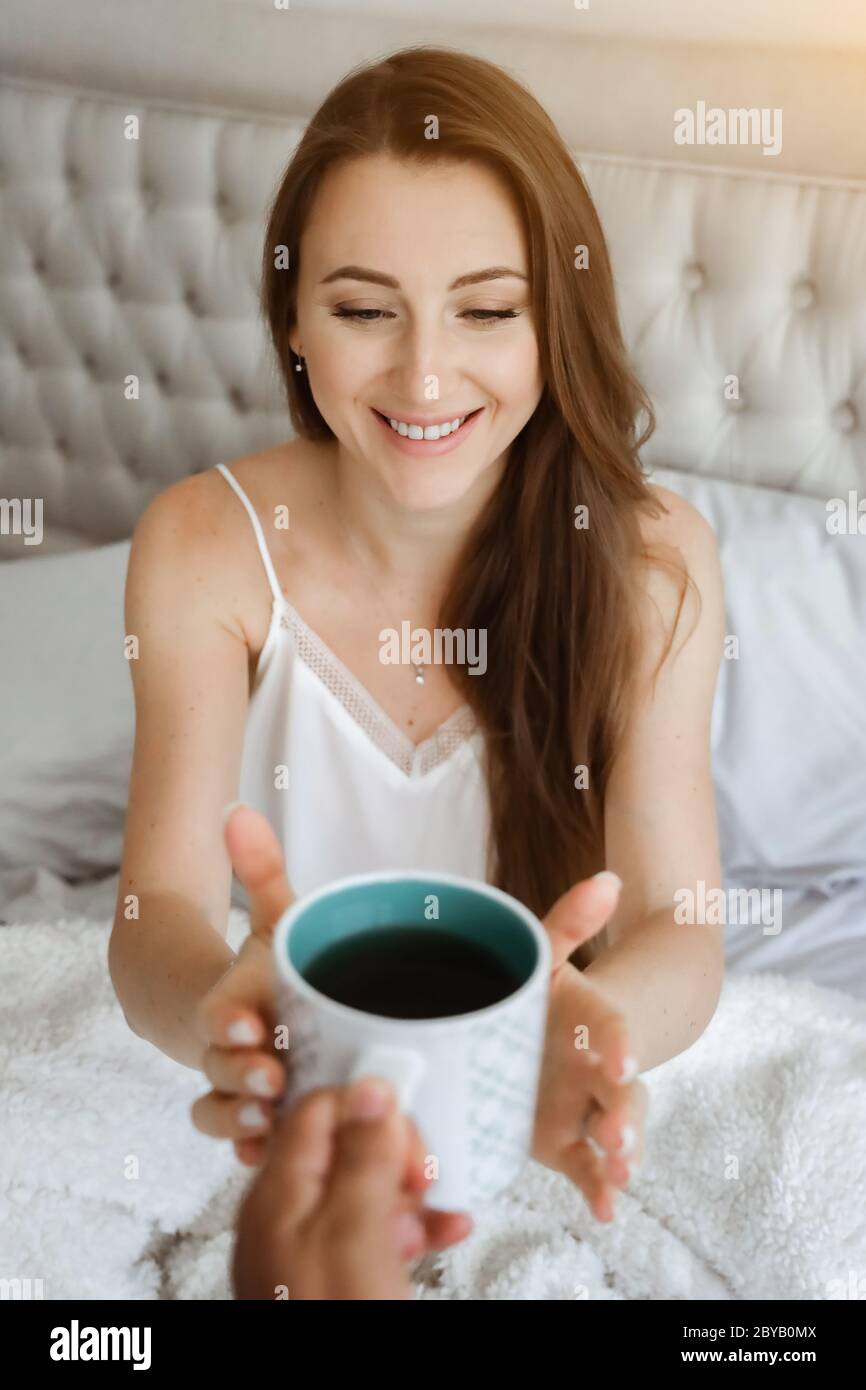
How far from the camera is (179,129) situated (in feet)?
5.53

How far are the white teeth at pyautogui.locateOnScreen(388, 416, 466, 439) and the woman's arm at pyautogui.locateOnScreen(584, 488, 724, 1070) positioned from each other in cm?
25

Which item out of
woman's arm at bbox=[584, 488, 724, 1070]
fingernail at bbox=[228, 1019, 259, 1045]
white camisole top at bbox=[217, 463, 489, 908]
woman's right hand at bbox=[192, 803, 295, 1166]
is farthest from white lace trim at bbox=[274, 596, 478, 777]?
fingernail at bbox=[228, 1019, 259, 1045]

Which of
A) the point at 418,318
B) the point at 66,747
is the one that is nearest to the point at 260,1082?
the point at 418,318

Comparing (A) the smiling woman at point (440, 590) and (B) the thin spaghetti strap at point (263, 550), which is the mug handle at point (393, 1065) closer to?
(A) the smiling woman at point (440, 590)

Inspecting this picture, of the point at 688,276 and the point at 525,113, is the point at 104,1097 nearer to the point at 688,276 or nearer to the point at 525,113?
the point at 525,113

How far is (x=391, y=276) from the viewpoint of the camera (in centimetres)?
92

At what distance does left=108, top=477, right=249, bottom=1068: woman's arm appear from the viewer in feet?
2.78

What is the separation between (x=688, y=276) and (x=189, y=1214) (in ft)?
3.96

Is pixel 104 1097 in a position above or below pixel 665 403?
below

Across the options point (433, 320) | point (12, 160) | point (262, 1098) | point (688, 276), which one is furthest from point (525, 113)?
point (12, 160)

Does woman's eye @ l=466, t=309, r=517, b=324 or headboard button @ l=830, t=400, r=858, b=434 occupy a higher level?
woman's eye @ l=466, t=309, r=517, b=324

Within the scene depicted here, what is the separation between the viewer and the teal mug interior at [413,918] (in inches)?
19.2

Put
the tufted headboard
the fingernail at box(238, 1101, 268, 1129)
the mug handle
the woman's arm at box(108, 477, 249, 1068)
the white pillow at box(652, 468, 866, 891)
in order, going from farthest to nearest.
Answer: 1. the tufted headboard
2. the white pillow at box(652, 468, 866, 891)
3. the woman's arm at box(108, 477, 249, 1068)
4. the fingernail at box(238, 1101, 268, 1129)
5. the mug handle

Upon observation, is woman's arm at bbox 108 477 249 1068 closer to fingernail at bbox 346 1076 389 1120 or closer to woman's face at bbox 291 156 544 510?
woman's face at bbox 291 156 544 510
